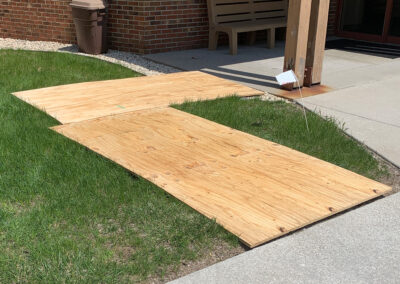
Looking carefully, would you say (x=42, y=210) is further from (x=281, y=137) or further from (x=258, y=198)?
(x=281, y=137)

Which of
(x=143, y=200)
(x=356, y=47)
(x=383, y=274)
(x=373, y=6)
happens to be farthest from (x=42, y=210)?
(x=373, y=6)

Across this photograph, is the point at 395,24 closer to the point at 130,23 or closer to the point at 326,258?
the point at 130,23

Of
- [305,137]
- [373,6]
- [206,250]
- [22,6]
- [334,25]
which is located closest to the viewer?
[206,250]

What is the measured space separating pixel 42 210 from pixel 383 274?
7.25 ft

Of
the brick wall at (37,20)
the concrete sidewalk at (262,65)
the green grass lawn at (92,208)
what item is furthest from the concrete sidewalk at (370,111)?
the brick wall at (37,20)

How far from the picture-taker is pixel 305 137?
501 cm

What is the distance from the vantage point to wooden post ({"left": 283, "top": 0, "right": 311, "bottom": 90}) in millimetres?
6352

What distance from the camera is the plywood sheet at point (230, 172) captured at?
340 cm

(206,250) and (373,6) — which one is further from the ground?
(373,6)

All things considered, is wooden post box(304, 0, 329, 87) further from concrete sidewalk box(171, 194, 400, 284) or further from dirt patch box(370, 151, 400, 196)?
concrete sidewalk box(171, 194, 400, 284)

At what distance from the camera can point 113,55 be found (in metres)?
9.02

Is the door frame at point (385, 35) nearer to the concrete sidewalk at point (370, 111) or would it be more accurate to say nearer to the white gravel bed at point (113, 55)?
the concrete sidewalk at point (370, 111)

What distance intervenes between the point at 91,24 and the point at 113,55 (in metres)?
0.69

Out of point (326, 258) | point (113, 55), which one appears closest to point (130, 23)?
point (113, 55)
